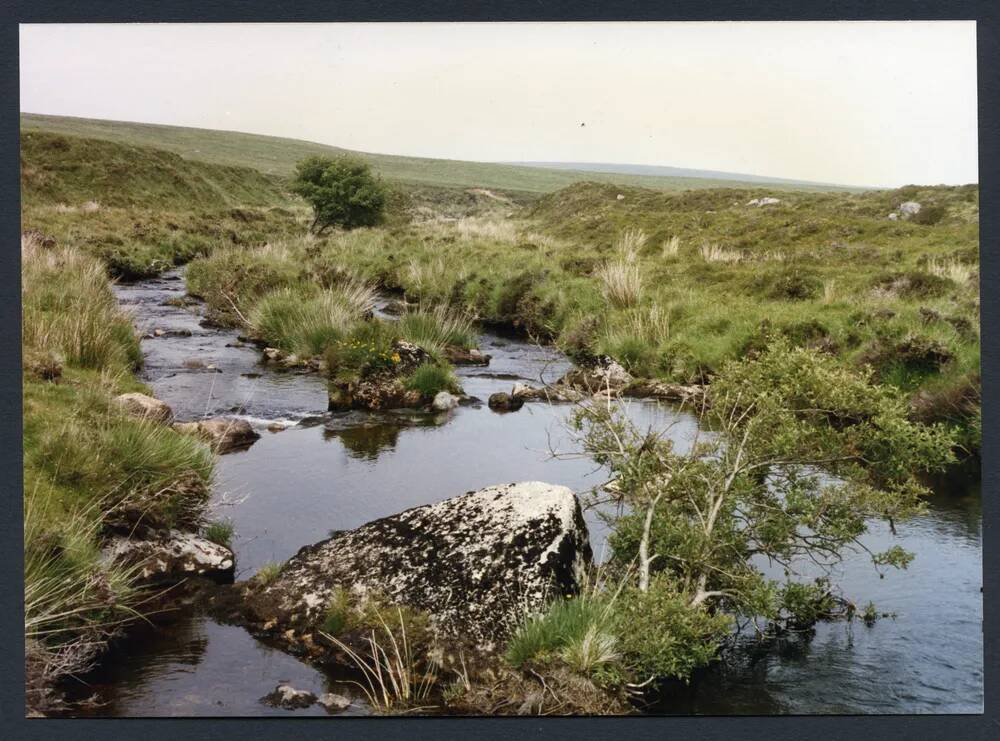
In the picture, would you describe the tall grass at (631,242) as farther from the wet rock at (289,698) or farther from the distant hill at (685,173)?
the wet rock at (289,698)

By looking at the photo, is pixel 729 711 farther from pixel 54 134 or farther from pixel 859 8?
pixel 54 134

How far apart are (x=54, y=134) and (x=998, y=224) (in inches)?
305

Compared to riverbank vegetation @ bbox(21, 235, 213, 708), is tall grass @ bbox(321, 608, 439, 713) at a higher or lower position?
lower

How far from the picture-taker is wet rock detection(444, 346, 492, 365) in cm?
1206

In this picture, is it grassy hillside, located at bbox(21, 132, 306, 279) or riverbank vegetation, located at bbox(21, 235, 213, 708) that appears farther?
grassy hillside, located at bbox(21, 132, 306, 279)

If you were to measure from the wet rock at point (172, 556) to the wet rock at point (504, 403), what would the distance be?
13.8ft

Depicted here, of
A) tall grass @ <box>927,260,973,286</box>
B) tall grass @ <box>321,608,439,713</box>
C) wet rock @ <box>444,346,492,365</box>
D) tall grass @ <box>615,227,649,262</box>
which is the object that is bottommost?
tall grass @ <box>321,608,439,713</box>

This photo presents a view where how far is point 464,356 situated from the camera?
12148 mm

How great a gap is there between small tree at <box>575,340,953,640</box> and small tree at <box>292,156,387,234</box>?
5.42m

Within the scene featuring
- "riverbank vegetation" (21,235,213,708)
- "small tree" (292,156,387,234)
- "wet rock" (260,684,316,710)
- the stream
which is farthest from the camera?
"small tree" (292,156,387,234)

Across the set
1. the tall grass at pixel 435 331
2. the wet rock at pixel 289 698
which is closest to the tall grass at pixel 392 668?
the wet rock at pixel 289 698

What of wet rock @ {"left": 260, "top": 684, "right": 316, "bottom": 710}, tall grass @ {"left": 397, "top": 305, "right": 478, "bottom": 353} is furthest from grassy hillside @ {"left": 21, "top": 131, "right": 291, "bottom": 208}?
wet rock @ {"left": 260, "top": 684, "right": 316, "bottom": 710}

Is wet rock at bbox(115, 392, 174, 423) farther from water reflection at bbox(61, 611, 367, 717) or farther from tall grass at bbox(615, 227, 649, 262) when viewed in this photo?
tall grass at bbox(615, 227, 649, 262)

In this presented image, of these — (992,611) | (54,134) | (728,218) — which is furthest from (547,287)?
(992,611)
